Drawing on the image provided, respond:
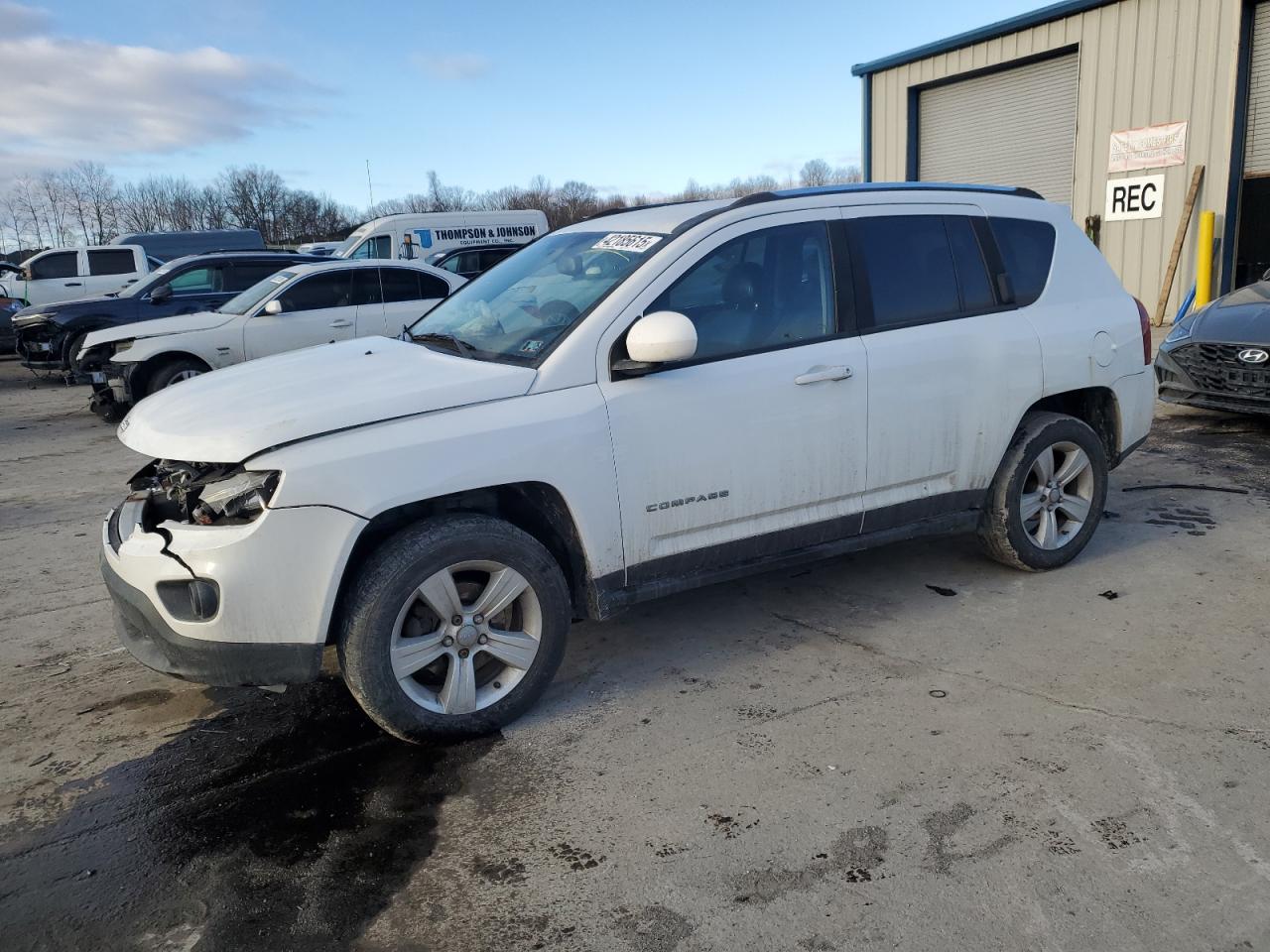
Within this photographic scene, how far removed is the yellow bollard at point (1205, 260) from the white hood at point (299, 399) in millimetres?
12917

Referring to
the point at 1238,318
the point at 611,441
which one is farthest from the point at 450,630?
the point at 1238,318

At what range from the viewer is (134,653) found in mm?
3451

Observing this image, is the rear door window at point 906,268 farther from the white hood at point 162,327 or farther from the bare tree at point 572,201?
the bare tree at point 572,201

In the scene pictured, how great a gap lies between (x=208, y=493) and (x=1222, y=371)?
24.3 ft

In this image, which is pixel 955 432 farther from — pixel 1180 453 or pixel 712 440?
pixel 1180 453

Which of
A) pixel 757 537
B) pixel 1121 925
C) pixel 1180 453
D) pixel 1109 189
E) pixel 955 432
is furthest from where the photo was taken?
pixel 1109 189

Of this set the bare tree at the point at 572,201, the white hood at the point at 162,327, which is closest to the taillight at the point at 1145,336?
the white hood at the point at 162,327

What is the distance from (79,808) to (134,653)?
20.4 inches

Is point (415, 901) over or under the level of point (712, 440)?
under

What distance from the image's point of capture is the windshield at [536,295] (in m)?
3.87

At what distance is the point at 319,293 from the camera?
1077 centimetres

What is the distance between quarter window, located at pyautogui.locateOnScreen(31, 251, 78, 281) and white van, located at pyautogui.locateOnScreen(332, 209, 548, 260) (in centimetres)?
497

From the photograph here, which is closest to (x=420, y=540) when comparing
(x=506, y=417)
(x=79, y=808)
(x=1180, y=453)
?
(x=506, y=417)

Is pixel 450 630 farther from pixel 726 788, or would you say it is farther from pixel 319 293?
pixel 319 293
